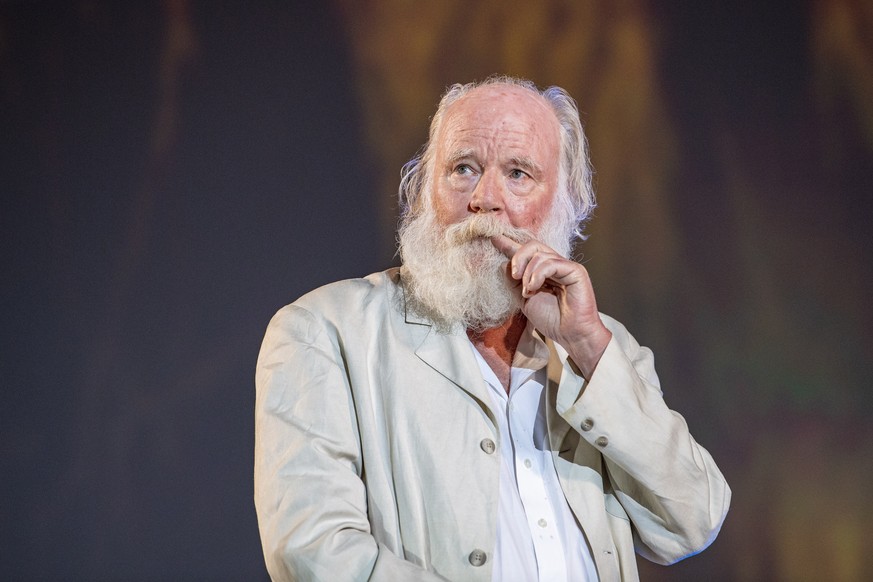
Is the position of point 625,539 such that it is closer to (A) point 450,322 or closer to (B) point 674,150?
(A) point 450,322

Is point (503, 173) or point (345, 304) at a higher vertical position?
point (503, 173)

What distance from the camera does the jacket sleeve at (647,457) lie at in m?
1.69

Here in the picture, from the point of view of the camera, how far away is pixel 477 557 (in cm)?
160

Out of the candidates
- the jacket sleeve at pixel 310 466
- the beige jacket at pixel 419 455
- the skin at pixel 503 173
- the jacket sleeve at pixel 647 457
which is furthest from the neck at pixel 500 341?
the jacket sleeve at pixel 310 466

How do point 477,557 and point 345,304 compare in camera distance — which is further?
point 345,304

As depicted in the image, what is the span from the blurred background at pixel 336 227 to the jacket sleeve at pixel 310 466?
5.17 ft

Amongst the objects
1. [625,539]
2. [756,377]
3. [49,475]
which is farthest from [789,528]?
[49,475]

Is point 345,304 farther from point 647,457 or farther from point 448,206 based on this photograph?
point 647,457

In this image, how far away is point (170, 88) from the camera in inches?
131

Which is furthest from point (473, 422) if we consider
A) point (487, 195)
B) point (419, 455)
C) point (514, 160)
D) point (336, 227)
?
point (336, 227)

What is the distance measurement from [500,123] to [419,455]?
74 cm

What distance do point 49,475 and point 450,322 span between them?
1.95m

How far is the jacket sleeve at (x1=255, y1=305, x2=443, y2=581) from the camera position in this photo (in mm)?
1483

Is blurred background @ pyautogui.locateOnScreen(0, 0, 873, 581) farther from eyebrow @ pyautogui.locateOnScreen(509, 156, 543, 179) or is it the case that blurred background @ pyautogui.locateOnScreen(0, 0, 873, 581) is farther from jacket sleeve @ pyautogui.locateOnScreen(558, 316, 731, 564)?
jacket sleeve @ pyautogui.locateOnScreen(558, 316, 731, 564)
